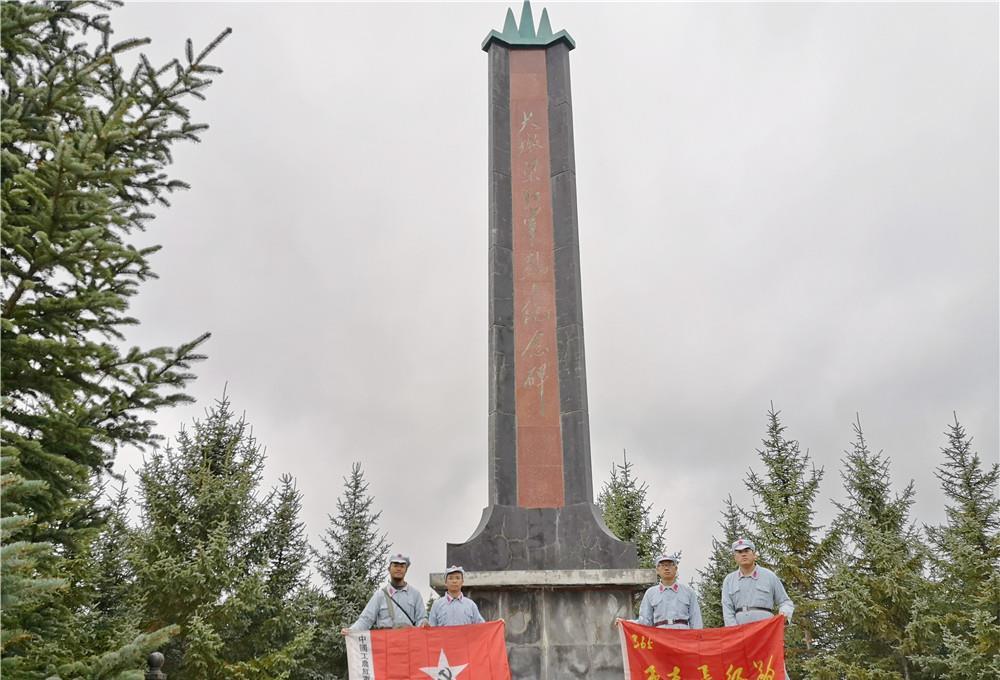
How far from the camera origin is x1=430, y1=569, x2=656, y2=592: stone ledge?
9.49 m

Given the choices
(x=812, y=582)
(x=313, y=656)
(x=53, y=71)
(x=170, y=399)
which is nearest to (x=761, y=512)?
(x=812, y=582)

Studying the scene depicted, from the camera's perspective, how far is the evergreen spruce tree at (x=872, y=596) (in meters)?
16.8

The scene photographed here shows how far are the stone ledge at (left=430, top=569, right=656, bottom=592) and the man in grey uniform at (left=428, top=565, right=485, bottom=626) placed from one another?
4.55 ft

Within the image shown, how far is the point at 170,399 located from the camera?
642 centimetres

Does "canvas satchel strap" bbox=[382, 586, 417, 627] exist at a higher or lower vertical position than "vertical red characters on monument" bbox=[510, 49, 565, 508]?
lower

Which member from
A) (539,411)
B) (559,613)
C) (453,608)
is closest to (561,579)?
(559,613)

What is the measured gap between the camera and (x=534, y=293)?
11.8 meters

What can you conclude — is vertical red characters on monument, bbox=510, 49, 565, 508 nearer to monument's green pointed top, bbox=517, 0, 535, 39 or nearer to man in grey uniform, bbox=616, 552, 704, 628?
monument's green pointed top, bbox=517, 0, 535, 39

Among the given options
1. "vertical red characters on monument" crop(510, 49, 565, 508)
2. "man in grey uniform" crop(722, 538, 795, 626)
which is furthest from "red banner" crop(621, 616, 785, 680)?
"vertical red characters on monument" crop(510, 49, 565, 508)

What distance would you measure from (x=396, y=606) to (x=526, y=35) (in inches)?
385

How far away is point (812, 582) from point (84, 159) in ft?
59.5

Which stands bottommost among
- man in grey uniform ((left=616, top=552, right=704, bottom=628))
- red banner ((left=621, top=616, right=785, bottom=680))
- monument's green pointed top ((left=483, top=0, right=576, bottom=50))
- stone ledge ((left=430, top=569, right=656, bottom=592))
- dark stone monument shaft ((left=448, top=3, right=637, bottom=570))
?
red banner ((left=621, top=616, right=785, bottom=680))

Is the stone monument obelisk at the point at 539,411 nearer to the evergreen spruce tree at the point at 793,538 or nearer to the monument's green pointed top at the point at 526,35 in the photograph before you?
the monument's green pointed top at the point at 526,35

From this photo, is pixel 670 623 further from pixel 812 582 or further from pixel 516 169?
pixel 812 582
